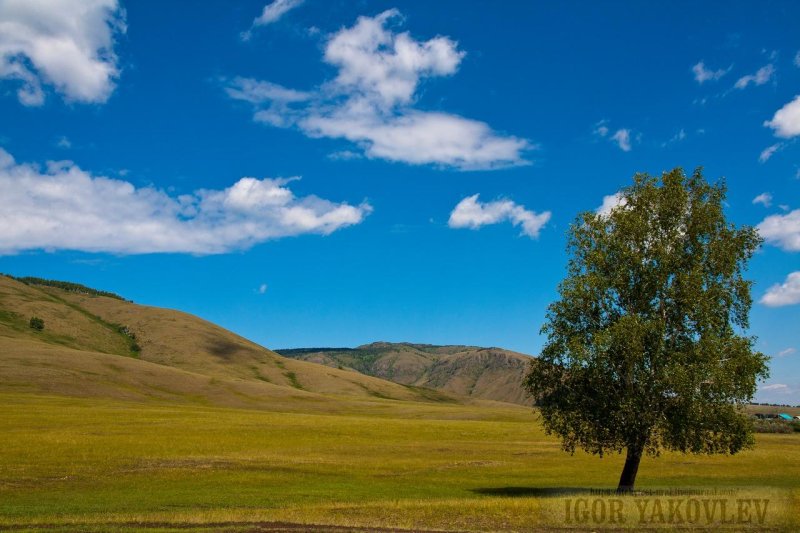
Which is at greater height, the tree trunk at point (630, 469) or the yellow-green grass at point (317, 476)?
the tree trunk at point (630, 469)

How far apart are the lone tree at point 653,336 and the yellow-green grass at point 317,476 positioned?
14.3ft

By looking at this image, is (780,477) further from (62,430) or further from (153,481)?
(62,430)

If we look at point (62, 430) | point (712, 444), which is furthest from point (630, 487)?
point (62, 430)

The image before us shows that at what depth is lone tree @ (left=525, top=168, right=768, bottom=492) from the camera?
38.0m

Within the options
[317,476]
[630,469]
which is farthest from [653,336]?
[317,476]

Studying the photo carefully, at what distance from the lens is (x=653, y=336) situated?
38844 mm

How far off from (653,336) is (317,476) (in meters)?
28.6

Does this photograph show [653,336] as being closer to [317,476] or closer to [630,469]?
[630,469]

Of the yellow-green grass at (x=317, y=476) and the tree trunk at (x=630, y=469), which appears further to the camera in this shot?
the tree trunk at (x=630, y=469)

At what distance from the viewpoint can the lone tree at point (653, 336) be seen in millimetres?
38000

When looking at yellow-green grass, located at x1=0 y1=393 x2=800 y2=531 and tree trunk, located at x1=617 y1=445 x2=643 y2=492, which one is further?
tree trunk, located at x1=617 y1=445 x2=643 y2=492

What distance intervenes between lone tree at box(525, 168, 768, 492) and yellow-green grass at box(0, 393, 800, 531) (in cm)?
435

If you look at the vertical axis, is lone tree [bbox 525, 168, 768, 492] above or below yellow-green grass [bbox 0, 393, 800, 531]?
above

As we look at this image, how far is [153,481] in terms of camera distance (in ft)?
145
